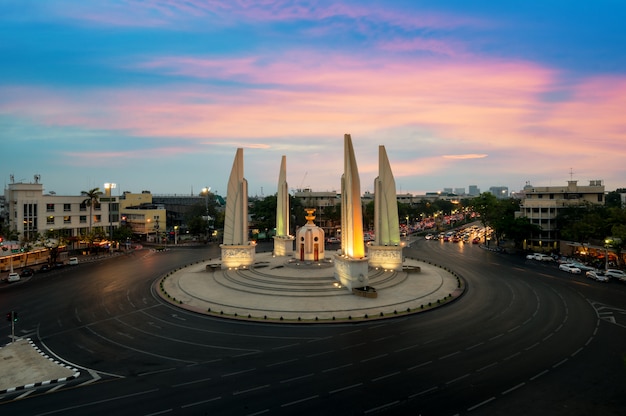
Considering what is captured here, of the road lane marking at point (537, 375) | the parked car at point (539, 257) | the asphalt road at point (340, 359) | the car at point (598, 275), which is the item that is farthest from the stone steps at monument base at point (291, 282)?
the parked car at point (539, 257)

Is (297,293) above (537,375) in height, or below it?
above

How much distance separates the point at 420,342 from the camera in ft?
87.1

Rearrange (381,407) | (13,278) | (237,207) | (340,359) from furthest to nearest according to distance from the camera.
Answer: (237,207), (13,278), (340,359), (381,407)

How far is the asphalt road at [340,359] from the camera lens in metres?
18.7

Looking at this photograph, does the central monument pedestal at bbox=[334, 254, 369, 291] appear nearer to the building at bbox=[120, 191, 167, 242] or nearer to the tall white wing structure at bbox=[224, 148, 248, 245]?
the tall white wing structure at bbox=[224, 148, 248, 245]

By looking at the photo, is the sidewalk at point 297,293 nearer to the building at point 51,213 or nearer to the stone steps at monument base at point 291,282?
the stone steps at monument base at point 291,282

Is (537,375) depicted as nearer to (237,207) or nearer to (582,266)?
(237,207)

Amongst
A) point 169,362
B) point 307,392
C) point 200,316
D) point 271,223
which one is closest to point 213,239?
point 271,223

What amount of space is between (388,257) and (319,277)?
1247 centimetres

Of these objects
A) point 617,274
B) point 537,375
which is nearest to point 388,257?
point 617,274

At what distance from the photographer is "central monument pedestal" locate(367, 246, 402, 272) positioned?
51.5 metres

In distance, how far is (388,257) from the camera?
51781 mm

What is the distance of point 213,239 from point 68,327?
70590 mm

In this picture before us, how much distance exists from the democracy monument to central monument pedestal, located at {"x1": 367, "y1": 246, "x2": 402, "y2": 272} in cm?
14
